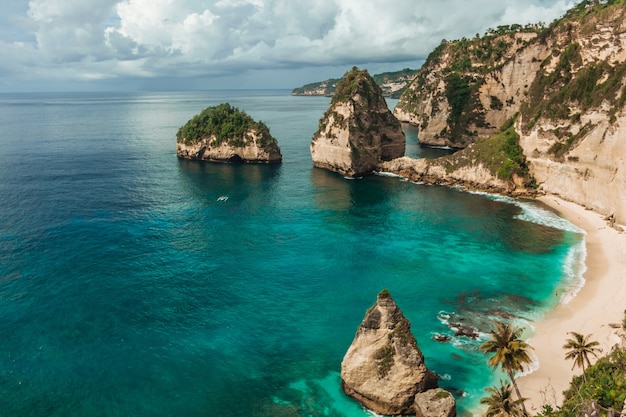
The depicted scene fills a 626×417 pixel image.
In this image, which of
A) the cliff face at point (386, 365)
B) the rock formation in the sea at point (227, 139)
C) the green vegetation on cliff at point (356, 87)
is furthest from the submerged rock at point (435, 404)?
the rock formation in the sea at point (227, 139)

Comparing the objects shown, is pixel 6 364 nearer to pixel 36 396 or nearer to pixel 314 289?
pixel 36 396

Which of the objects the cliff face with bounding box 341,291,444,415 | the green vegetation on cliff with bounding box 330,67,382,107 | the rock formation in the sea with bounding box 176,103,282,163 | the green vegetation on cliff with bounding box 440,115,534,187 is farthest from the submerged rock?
the rock formation in the sea with bounding box 176,103,282,163

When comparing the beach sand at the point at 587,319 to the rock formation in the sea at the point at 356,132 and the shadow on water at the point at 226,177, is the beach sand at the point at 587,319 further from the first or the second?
the shadow on water at the point at 226,177

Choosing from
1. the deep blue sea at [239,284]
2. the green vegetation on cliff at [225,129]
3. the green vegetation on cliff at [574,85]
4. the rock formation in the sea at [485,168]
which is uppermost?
the green vegetation on cliff at [574,85]

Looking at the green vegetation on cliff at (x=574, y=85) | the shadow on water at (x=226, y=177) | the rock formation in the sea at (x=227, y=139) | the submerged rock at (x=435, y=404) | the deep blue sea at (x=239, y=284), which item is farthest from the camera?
the rock formation in the sea at (x=227, y=139)

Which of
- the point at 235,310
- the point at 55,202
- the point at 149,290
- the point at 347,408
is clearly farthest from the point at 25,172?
the point at 347,408

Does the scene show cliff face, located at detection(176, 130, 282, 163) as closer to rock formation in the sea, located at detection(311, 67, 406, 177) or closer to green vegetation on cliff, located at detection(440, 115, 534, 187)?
rock formation in the sea, located at detection(311, 67, 406, 177)
